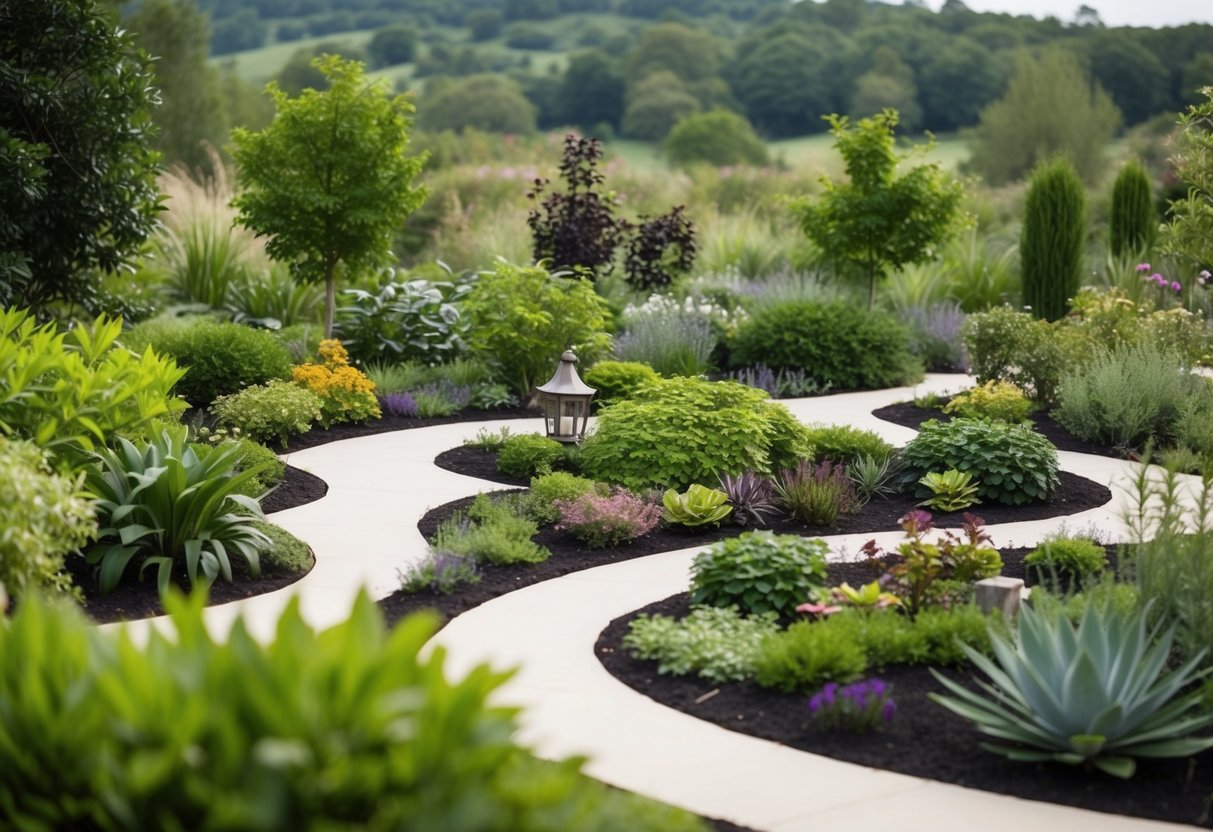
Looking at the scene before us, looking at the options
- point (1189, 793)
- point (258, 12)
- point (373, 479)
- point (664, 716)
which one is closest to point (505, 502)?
point (373, 479)

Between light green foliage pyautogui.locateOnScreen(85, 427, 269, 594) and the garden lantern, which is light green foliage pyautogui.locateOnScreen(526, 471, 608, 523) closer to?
the garden lantern

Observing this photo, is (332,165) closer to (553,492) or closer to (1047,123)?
(553,492)

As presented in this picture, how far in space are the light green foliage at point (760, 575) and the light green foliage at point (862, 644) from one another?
252 millimetres

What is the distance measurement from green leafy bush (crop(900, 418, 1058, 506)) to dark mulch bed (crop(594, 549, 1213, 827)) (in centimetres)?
344

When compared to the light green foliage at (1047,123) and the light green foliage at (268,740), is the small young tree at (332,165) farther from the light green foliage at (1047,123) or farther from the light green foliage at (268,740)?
the light green foliage at (1047,123)

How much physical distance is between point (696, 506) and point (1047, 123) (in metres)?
33.0

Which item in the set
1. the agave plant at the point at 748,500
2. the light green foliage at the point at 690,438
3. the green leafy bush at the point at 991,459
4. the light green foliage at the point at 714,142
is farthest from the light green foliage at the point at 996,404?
the light green foliage at the point at 714,142

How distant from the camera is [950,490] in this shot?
7.86 meters

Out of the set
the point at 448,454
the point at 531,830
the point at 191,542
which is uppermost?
the point at 531,830

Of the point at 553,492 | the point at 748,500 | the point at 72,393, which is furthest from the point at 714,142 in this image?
the point at 72,393

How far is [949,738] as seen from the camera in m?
4.41

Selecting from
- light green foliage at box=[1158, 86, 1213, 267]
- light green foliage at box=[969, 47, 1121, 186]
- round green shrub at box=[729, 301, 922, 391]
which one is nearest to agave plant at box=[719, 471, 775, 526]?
light green foliage at box=[1158, 86, 1213, 267]

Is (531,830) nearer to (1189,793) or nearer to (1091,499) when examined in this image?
(1189,793)

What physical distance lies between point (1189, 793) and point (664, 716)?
5.93 feet
